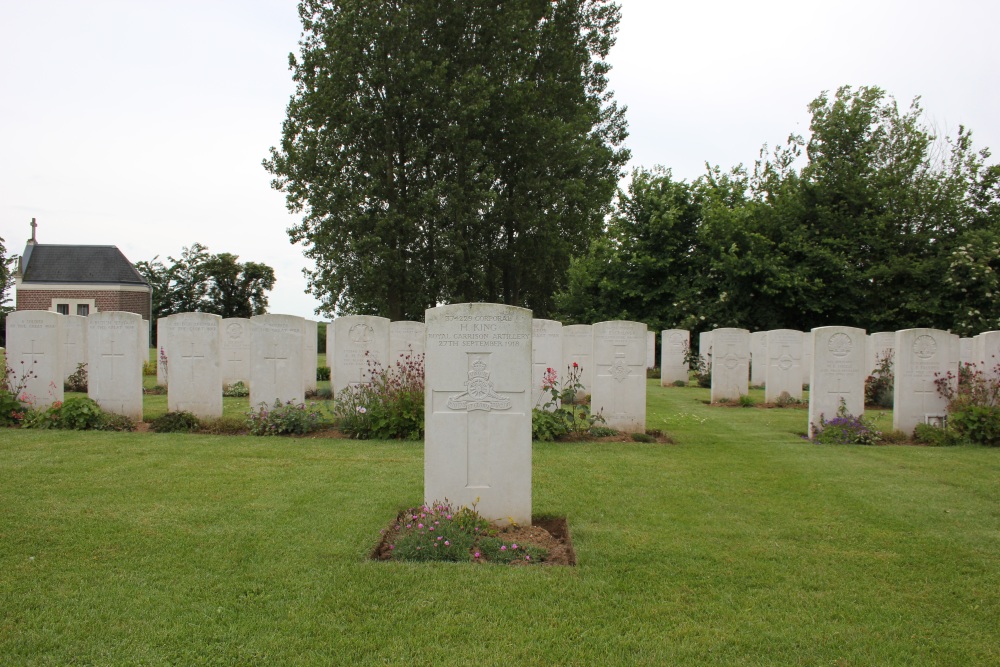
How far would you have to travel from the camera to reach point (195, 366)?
10.9 m

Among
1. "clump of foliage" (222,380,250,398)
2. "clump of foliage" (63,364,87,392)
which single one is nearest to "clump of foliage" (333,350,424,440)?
"clump of foliage" (222,380,250,398)

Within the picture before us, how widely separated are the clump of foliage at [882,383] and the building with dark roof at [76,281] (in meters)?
37.7

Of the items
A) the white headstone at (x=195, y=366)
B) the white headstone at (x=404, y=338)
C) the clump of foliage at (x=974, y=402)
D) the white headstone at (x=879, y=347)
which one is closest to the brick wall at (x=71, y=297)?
the white headstone at (x=404, y=338)

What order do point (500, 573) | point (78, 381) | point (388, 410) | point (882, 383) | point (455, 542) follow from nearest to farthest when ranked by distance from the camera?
point (500, 573) → point (455, 542) → point (388, 410) → point (882, 383) → point (78, 381)

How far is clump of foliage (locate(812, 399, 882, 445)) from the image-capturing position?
33.8 feet

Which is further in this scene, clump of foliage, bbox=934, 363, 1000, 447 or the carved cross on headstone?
clump of foliage, bbox=934, 363, 1000, 447

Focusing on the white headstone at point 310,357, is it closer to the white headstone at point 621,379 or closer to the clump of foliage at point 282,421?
the clump of foliage at point 282,421

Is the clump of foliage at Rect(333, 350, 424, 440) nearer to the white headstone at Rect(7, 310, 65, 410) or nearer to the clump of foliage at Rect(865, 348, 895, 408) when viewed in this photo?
the white headstone at Rect(7, 310, 65, 410)

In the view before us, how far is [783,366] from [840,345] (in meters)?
5.96

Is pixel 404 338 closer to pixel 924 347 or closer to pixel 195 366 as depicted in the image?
pixel 195 366

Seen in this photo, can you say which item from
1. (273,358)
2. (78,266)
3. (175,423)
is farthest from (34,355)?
(78,266)

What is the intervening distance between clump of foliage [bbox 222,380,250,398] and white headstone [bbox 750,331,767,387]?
14.1 meters

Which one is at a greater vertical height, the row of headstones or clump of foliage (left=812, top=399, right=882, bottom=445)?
the row of headstones

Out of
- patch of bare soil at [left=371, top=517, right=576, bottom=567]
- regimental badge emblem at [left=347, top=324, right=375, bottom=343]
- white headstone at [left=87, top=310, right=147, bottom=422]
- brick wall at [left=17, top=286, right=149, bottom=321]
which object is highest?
brick wall at [left=17, top=286, right=149, bottom=321]
